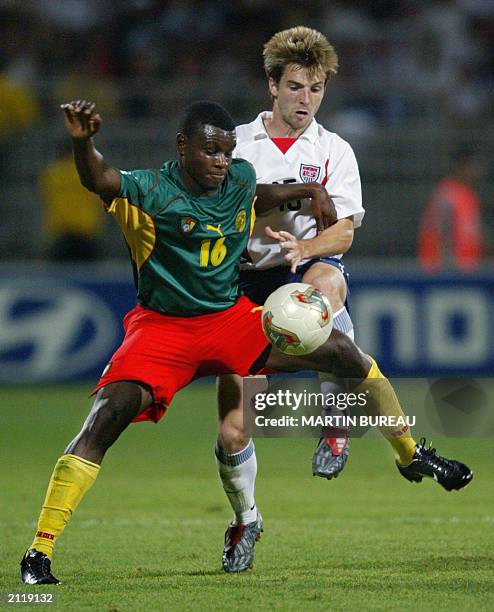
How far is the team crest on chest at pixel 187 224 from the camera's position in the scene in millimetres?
6160

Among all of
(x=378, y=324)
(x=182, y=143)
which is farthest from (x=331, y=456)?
(x=378, y=324)

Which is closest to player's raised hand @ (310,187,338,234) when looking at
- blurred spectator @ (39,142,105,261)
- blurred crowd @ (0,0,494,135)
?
blurred spectator @ (39,142,105,261)

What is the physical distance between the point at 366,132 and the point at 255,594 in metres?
10.1

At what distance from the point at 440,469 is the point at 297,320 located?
1.24 metres

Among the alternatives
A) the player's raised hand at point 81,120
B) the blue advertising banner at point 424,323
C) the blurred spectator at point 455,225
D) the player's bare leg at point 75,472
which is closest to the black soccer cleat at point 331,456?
the player's bare leg at point 75,472

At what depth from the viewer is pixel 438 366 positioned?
13852mm

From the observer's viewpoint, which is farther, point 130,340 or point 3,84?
point 3,84

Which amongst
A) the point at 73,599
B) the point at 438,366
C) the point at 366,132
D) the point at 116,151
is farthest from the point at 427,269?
the point at 73,599

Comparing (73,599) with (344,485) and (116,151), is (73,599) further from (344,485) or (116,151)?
(116,151)

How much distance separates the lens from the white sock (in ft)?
22.1

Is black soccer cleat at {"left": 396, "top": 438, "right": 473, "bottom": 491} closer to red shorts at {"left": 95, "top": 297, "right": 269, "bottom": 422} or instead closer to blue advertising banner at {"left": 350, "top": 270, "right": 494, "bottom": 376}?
red shorts at {"left": 95, "top": 297, "right": 269, "bottom": 422}

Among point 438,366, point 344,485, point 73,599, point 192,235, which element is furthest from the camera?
point 438,366

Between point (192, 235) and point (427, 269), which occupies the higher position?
point (427, 269)

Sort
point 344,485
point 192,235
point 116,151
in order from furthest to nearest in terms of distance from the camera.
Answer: point 116,151, point 344,485, point 192,235
